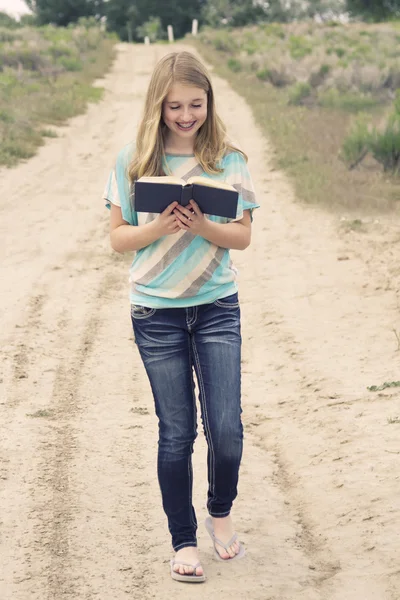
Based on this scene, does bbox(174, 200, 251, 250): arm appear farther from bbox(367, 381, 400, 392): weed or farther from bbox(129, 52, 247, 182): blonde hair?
bbox(367, 381, 400, 392): weed

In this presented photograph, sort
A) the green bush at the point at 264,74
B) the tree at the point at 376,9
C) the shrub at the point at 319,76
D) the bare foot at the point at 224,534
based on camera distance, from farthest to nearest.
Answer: the tree at the point at 376,9
the green bush at the point at 264,74
the shrub at the point at 319,76
the bare foot at the point at 224,534

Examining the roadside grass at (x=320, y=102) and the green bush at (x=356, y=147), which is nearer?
the roadside grass at (x=320, y=102)

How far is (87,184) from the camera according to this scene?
515 inches

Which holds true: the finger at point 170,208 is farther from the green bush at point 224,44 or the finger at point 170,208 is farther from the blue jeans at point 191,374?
the green bush at point 224,44

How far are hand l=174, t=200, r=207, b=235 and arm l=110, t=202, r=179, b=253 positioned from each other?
2cm

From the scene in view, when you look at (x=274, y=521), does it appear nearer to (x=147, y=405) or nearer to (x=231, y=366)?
(x=231, y=366)

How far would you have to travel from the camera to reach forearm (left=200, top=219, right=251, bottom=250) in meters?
3.32

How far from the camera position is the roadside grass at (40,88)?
51.6 ft

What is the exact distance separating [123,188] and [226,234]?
0.40 meters

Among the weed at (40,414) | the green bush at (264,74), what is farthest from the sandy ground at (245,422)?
the green bush at (264,74)

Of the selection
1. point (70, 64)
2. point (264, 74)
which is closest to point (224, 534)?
point (264, 74)

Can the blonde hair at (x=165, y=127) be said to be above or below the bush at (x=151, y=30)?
above

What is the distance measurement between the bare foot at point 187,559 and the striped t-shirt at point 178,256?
0.96 metres

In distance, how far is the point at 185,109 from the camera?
11.1 ft
